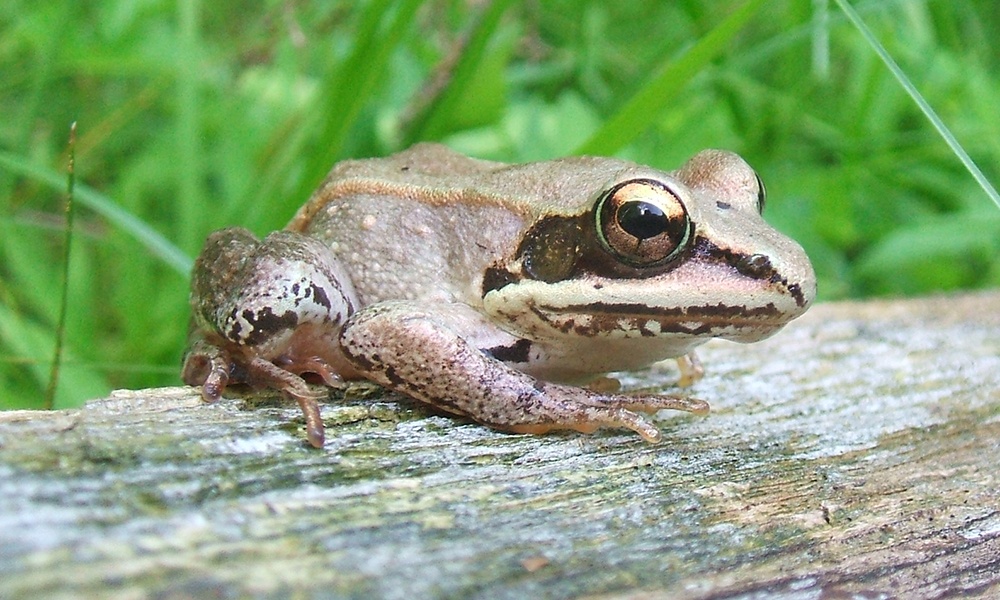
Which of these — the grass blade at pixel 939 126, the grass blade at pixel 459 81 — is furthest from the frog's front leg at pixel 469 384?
the grass blade at pixel 459 81

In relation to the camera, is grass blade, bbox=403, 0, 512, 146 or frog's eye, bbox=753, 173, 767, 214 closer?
frog's eye, bbox=753, 173, 767, 214

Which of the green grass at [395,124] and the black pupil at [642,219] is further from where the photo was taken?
the green grass at [395,124]

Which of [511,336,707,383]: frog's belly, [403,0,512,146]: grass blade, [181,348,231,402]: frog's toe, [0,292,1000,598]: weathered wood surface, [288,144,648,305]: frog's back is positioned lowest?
[0,292,1000,598]: weathered wood surface

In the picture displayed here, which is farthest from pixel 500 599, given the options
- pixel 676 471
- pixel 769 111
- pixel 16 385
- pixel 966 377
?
pixel 769 111

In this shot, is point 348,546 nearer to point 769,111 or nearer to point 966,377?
point 966,377

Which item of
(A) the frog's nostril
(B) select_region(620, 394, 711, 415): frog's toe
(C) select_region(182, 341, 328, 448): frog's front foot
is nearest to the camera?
(C) select_region(182, 341, 328, 448): frog's front foot

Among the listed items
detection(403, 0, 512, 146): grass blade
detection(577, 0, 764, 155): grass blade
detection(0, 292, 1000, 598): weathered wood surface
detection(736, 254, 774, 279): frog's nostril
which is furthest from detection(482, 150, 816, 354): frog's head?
detection(403, 0, 512, 146): grass blade

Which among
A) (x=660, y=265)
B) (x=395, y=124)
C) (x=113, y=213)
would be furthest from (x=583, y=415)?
(x=395, y=124)

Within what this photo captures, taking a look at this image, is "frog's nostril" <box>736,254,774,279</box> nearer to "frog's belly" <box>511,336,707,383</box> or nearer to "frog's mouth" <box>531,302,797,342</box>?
"frog's mouth" <box>531,302,797,342</box>

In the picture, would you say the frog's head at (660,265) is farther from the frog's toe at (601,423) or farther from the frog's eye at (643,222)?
the frog's toe at (601,423)
